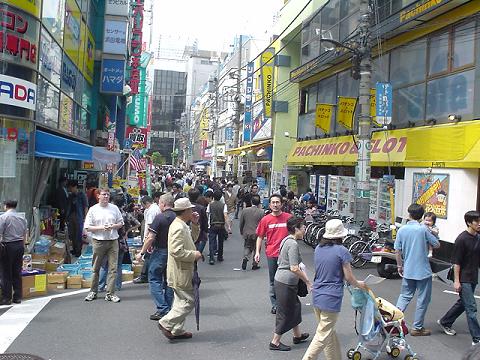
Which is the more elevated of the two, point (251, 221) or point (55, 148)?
point (55, 148)

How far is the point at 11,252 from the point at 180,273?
Result: 306 cm

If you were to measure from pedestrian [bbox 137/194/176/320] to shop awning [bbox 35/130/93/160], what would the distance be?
4722 mm

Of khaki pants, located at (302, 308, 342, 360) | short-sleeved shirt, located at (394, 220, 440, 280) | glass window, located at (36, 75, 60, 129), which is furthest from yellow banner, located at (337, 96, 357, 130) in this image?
khaki pants, located at (302, 308, 342, 360)

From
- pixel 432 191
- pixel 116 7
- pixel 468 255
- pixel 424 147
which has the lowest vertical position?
pixel 468 255

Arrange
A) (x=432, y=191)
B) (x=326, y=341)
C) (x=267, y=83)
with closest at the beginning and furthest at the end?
(x=326, y=341), (x=432, y=191), (x=267, y=83)

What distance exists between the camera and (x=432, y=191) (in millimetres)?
12844

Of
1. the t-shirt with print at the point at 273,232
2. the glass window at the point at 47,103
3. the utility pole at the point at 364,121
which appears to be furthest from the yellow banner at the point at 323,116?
the t-shirt with print at the point at 273,232

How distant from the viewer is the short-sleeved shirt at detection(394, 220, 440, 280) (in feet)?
20.7

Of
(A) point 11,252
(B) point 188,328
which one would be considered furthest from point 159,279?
(A) point 11,252

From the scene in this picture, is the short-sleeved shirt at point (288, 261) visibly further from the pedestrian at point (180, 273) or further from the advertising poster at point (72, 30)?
the advertising poster at point (72, 30)

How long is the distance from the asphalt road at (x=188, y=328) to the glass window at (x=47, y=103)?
5164mm

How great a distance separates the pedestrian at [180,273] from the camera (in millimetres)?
5746

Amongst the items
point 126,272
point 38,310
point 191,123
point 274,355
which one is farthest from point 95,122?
point 191,123

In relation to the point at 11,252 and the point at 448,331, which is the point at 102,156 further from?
the point at 448,331
